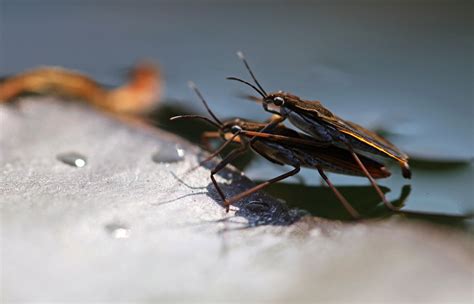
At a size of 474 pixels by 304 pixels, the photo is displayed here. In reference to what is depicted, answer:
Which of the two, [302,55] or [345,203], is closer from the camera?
[345,203]

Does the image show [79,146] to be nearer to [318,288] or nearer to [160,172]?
[160,172]

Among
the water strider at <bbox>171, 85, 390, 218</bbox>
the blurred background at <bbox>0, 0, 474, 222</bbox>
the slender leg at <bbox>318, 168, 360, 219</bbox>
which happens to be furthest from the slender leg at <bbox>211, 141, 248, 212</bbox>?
the slender leg at <bbox>318, 168, 360, 219</bbox>

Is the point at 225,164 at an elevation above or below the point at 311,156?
above

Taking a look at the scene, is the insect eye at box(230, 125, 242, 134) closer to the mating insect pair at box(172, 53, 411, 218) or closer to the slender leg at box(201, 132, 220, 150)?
the mating insect pair at box(172, 53, 411, 218)

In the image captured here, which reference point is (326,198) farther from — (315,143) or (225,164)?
(225,164)

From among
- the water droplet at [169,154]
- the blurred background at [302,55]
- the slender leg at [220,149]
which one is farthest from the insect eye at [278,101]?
the water droplet at [169,154]

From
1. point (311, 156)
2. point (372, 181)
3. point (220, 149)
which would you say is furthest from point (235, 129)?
point (372, 181)

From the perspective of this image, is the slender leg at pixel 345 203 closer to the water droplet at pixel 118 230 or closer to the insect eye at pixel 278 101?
the insect eye at pixel 278 101
